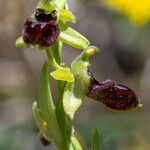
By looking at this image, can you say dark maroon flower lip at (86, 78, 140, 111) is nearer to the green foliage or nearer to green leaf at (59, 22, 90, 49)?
the green foliage

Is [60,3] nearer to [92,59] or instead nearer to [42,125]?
[42,125]

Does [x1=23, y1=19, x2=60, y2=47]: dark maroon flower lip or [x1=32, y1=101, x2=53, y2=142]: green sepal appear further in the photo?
[x1=32, y1=101, x2=53, y2=142]: green sepal

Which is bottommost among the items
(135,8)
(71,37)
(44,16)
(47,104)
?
(135,8)

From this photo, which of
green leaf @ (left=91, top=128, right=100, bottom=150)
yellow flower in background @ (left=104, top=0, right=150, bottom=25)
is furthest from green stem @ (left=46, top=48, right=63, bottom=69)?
yellow flower in background @ (left=104, top=0, right=150, bottom=25)

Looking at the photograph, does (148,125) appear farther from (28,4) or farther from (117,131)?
(28,4)

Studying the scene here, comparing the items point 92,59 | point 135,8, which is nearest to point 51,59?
point 135,8

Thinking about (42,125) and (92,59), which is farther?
(92,59)

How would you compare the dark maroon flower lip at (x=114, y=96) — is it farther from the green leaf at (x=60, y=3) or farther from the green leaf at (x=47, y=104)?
the green leaf at (x=60, y=3)
